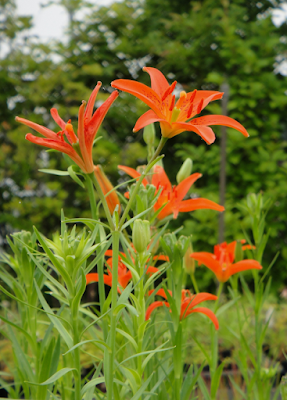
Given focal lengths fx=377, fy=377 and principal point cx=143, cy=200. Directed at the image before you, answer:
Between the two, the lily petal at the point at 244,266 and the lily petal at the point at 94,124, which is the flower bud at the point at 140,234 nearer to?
the lily petal at the point at 94,124

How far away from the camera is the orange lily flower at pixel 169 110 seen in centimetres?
44

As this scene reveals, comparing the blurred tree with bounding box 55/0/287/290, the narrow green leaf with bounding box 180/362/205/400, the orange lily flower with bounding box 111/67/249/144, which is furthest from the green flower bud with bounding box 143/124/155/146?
the blurred tree with bounding box 55/0/287/290

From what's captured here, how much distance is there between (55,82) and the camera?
2.84 metres

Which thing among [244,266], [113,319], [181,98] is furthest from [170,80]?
[113,319]

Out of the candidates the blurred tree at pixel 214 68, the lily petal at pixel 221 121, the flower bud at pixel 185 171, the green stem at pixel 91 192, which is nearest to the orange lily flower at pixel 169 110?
the lily petal at pixel 221 121

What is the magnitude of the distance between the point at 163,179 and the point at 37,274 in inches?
11.2

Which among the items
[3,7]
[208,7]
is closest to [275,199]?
[208,7]

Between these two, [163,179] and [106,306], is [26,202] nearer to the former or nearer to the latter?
[163,179]

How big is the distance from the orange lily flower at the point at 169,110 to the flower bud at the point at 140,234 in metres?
0.12

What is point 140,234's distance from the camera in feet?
1.62

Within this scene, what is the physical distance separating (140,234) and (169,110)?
0.16 metres

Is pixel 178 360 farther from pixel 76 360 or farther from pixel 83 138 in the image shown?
pixel 83 138

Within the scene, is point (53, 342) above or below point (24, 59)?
below

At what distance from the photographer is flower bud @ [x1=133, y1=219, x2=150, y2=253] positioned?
49 cm
